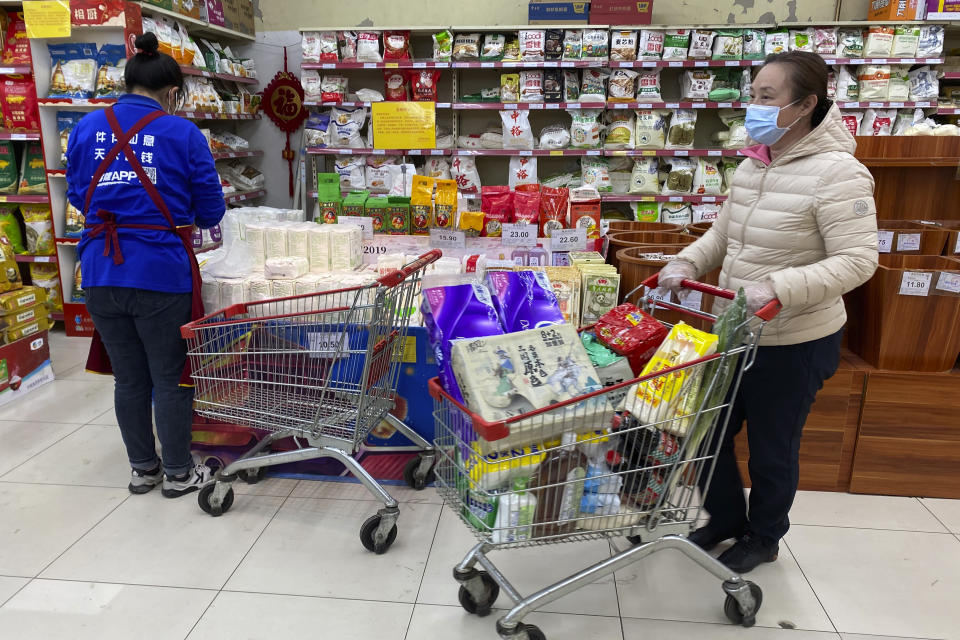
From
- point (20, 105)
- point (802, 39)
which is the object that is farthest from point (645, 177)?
point (20, 105)

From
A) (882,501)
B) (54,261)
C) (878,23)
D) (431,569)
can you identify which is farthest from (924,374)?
(54,261)

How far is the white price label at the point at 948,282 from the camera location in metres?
2.56

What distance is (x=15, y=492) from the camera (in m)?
2.85

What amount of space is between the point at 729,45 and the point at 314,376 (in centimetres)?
428

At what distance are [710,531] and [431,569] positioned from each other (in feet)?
3.32

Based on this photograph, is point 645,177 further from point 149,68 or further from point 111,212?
point 111,212

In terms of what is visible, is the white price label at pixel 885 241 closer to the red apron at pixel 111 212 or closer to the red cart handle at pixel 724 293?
the red cart handle at pixel 724 293

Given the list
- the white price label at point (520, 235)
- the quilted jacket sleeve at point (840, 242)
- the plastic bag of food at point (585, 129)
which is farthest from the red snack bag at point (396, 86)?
the quilted jacket sleeve at point (840, 242)

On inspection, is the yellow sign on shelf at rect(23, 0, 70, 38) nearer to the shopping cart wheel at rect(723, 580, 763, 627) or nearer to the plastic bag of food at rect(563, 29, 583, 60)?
the plastic bag of food at rect(563, 29, 583, 60)

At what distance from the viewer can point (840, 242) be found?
6.14 ft

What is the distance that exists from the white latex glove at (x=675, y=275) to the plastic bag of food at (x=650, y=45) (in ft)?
11.8

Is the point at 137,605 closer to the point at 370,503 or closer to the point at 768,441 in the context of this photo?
the point at 370,503

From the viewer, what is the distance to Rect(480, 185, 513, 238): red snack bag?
3256mm

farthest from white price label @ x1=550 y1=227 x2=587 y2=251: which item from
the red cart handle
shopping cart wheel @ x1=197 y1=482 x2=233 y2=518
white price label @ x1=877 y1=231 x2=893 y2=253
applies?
shopping cart wheel @ x1=197 y1=482 x2=233 y2=518
